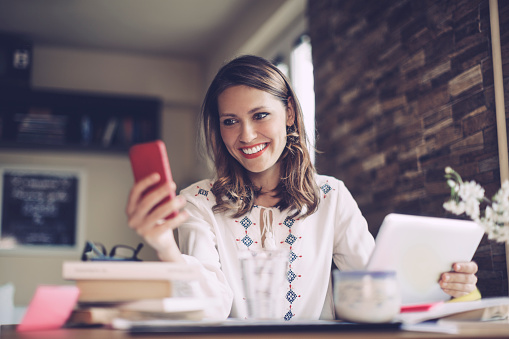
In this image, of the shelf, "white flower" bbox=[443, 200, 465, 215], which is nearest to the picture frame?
the shelf

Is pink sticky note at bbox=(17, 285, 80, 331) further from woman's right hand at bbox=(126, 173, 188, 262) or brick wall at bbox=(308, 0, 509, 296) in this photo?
brick wall at bbox=(308, 0, 509, 296)

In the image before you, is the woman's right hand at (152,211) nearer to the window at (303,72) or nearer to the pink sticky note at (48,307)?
the pink sticky note at (48,307)

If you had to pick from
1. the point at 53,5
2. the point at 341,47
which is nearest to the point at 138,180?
the point at 341,47

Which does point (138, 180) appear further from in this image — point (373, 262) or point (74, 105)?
point (74, 105)

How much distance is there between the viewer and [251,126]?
1.47 m

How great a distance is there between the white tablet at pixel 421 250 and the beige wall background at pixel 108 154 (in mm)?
3046

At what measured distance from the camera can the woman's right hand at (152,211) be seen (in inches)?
33.7

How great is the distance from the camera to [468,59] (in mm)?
1753

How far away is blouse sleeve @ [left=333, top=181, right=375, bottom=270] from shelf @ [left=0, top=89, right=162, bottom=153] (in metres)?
3.31

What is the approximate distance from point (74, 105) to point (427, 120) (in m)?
3.35

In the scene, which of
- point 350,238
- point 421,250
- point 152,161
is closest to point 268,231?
point 350,238

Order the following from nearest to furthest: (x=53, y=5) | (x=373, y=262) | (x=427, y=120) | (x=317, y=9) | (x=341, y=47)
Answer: (x=373, y=262)
(x=427, y=120)
(x=341, y=47)
(x=317, y=9)
(x=53, y=5)

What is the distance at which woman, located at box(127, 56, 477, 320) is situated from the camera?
1384 millimetres

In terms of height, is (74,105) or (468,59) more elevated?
(74,105)
